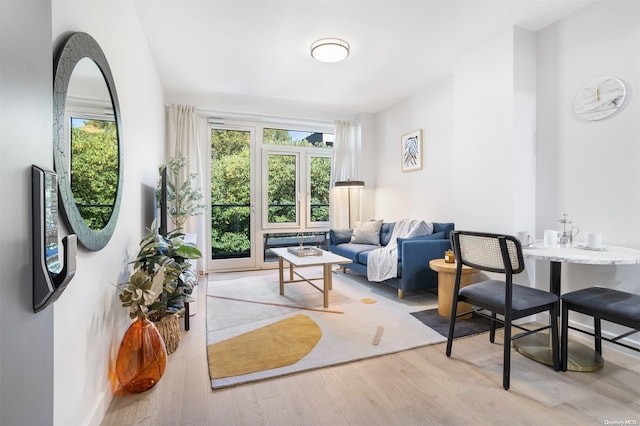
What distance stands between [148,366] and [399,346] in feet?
5.53

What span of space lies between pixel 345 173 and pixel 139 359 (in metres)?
4.25

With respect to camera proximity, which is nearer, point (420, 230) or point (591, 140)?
point (591, 140)

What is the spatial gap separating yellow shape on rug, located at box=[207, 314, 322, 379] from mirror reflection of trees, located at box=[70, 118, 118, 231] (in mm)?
1182

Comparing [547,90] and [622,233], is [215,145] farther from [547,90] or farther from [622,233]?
[622,233]

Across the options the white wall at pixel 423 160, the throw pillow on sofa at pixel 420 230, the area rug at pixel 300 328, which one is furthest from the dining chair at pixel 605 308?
the white wall at pixel 423 160

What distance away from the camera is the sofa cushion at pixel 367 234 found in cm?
467

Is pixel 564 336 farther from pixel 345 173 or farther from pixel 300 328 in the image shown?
pixel 345 173

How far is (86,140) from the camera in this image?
1470 mm

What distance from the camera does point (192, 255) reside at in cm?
232

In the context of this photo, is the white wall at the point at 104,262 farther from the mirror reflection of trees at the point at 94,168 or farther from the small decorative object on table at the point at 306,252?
the small decorative object on table at the point at 306,252

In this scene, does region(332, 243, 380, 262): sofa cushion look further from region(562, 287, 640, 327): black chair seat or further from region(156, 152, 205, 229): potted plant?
region(562, 287, 640, 327): black chair seat

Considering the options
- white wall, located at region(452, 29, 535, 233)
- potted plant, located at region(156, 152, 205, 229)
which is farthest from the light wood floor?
potted plant, located at region(156, 152, 205, 229)

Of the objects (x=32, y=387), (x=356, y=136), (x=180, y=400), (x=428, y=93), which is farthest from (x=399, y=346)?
(x=356, y=136)

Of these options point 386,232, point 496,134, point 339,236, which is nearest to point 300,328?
point 339,236
